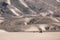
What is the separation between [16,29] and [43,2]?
0.44 metres

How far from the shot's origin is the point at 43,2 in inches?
74.5

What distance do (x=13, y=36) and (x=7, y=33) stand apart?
73mm

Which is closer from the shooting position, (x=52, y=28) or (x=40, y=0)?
(x=52, y=28)

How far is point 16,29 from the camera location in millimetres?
1730

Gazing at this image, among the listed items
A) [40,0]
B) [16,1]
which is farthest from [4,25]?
[40,0]

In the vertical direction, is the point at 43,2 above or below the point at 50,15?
above

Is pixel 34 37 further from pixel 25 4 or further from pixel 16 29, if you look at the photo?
pixel 25 4

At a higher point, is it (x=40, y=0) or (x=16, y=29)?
(x=40, y=0)

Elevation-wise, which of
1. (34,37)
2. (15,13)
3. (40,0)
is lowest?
(34,37)

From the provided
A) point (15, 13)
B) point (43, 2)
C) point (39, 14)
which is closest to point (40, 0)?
point (43, 2)

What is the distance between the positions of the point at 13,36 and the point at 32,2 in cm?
46

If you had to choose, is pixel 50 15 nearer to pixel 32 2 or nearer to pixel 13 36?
pixel 32 2

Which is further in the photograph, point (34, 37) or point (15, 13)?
point (15, 13)

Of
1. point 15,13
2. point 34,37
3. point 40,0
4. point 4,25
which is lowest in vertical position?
point 34,37
